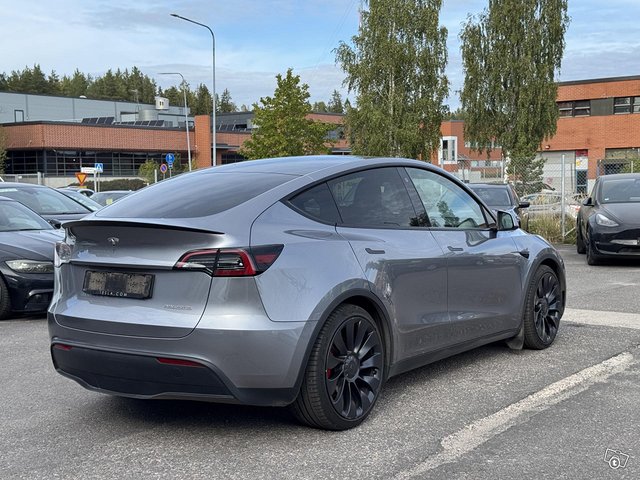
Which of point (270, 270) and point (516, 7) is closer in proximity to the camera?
point (270, 270)

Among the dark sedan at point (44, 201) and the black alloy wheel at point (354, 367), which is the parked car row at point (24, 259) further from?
the black alloy wheel at point (354, 367)

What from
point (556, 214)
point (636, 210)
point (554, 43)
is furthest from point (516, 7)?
point (636, 210)

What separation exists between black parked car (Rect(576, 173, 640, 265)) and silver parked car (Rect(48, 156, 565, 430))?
27.1 feet

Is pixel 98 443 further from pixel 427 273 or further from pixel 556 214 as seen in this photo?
pixel 556 214

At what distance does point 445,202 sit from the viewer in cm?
559

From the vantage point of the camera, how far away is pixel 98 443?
4285mm

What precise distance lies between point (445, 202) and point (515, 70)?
39286 mm

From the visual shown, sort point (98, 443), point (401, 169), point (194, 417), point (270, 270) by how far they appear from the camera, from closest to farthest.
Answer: point (270, 270) → point (98, 443) → point (194, 417) → point (401, 169)

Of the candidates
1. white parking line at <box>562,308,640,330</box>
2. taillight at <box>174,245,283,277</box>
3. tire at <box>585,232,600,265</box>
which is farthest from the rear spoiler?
tire at <box>585,232,600,265</box>

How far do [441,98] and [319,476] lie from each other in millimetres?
39215

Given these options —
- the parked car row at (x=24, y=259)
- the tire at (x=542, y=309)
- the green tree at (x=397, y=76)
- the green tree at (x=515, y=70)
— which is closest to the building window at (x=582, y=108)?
the green tree at (x=515, y=70)

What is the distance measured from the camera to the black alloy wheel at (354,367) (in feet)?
14.1

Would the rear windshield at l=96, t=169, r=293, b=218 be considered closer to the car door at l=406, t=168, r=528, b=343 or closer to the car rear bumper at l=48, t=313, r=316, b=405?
the car rear bumper at l=48, t=313, r=316, b=405

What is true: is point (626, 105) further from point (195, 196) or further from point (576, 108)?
point (195, 196)
